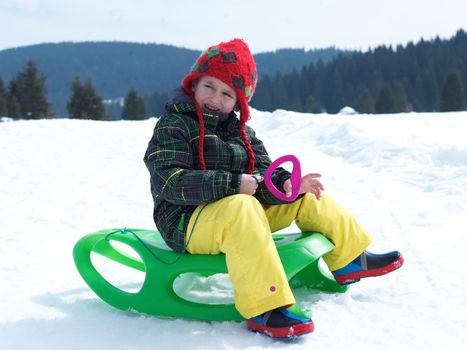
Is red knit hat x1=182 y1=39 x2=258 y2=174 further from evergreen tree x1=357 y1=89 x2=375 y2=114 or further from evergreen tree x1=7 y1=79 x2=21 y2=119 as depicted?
evergreen tree x1=357 y1=89 x2=375 y2=114

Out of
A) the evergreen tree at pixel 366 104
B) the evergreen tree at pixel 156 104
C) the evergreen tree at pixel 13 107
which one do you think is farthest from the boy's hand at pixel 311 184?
the evergreen tree at pixel 156 104

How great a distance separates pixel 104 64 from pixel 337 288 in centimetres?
20563

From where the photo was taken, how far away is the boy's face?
8.50 ft

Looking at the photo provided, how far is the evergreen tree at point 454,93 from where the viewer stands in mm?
46594

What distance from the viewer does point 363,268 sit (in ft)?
8.60

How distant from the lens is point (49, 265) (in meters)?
3.21

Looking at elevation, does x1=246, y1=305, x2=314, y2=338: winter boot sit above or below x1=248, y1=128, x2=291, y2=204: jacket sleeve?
below

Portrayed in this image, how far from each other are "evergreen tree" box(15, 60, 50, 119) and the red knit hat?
41.3 meters

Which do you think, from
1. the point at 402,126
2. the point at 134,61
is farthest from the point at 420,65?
the point at 134,61

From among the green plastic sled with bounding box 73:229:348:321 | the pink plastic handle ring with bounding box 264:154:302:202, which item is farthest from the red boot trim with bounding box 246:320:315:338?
the pink plastic handle ring with bounding box 264:154:302:202

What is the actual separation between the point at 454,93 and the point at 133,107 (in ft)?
93.1

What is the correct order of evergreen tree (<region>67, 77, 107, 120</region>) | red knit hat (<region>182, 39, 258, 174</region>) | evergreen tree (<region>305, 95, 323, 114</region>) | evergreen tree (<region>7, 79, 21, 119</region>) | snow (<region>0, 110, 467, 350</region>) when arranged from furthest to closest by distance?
evergreen tree (<region>305, 95, 323, 114</region>) → evergreen tree (<region>7, 79, 21, 119</region>) → evergreen tree (<region>67, 77, 107, 120</region>) → red knit hat (<region>182, 39, 258, 174</region>) → snow (<region>0, 110, 467, 350</region>)

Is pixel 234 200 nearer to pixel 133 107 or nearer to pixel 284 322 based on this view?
pixel 284 322

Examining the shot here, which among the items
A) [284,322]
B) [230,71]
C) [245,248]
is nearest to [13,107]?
[230,71]
